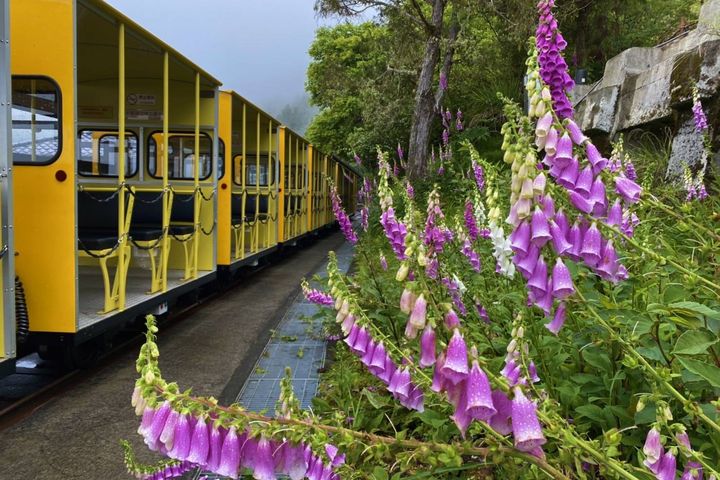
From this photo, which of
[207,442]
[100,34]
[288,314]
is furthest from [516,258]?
[288,314]

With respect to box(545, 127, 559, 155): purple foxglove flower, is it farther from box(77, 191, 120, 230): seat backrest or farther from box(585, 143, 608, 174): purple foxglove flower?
box(77, 191, 120, 230): seat backrest

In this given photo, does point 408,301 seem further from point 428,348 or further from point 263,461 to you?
point 263,461

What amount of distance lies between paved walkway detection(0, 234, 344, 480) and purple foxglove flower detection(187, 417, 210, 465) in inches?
97.9

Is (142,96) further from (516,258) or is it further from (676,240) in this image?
(516,258)

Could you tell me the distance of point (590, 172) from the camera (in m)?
1.47

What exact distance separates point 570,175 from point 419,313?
0.58 metres

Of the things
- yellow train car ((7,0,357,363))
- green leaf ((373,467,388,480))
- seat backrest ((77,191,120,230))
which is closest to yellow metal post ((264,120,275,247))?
yellow train car ((7,0,357,363))

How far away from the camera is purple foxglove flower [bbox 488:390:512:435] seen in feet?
3.75

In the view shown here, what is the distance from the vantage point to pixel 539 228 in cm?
128

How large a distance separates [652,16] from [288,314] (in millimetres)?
22935

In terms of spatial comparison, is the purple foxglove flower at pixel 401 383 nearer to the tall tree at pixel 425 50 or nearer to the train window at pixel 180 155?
the train window at pixel 180 155

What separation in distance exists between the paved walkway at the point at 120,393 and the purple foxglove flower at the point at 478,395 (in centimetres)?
295

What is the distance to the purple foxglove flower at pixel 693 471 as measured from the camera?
121 centimetres

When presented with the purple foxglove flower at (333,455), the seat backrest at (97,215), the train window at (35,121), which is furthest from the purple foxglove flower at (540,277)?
the seat backrest at (97,215)
